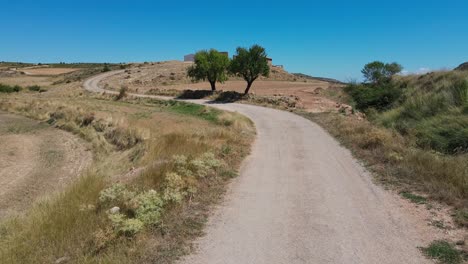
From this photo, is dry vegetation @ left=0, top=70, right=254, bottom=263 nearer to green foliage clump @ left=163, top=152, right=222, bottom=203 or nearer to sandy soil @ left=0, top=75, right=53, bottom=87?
green foliage clump @ left=163, top=152, right=222, bottom=203

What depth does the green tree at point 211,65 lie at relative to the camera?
5025 centimetres

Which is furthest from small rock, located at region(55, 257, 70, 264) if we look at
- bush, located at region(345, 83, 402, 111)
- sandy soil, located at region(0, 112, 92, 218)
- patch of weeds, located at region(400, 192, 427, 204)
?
bush, located at region(345, 83, 402, 111)

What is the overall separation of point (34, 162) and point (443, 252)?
20.5 m

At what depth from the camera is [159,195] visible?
8.02 m

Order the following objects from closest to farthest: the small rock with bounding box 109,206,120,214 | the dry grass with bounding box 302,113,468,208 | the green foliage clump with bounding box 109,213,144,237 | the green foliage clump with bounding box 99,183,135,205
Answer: the green foliage clump with bounding box 109,213,144,237
the small rock with bounding box 109,206,120,214
the green foliage clump with bounding box 99,183,135,205
the dry grass with bounding box 302,113,468,208

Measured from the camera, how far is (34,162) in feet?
67.5

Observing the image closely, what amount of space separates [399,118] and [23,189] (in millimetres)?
18985

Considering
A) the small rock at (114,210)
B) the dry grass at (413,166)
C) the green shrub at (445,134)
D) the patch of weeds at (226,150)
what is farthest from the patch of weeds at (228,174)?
the green shrub at (445,134)

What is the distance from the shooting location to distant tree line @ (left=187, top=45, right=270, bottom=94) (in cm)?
4550

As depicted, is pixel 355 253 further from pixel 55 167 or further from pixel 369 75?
pixel 369 75

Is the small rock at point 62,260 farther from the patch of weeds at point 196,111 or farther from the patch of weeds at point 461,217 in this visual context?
the patch of weeds at point 196,111

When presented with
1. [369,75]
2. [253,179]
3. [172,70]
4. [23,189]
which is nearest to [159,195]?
[253,179]

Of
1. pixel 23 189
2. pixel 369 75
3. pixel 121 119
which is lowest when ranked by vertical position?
pixel 23 189

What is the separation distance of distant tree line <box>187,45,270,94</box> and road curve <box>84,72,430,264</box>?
1362 inches
